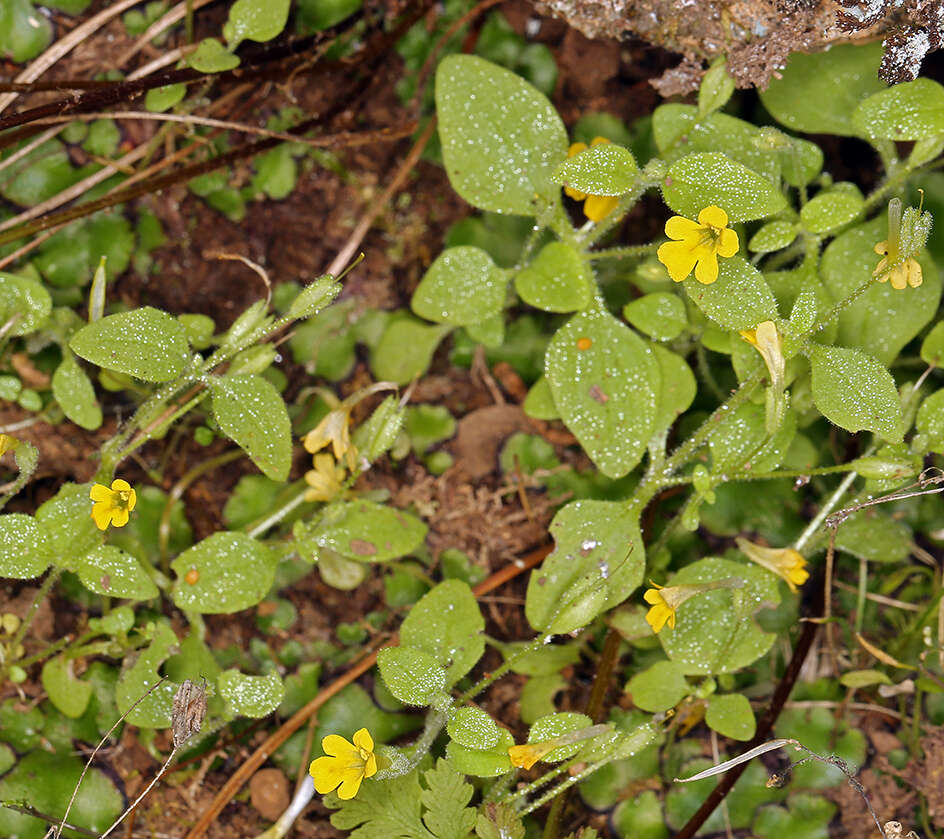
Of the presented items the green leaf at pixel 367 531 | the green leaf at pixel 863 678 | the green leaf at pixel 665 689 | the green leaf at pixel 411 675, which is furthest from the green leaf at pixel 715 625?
the green leaf at pixel 367 531

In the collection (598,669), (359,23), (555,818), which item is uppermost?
(359,23)

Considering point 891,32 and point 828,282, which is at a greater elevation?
point 891,32

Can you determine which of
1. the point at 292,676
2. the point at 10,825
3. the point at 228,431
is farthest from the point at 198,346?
the point at 10,825

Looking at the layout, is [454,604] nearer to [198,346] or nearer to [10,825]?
[198,346]

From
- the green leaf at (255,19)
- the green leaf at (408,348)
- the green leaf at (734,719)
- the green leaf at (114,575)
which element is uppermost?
the green leaf at (255,19)

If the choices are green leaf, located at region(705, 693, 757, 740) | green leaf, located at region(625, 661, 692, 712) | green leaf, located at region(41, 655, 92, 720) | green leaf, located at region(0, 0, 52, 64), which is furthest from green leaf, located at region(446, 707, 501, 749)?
green leaf, located at region(0, 0, 52, 64)

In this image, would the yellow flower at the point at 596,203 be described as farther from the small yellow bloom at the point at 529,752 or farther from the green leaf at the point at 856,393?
the small yellow bloom at the point at 529,752
